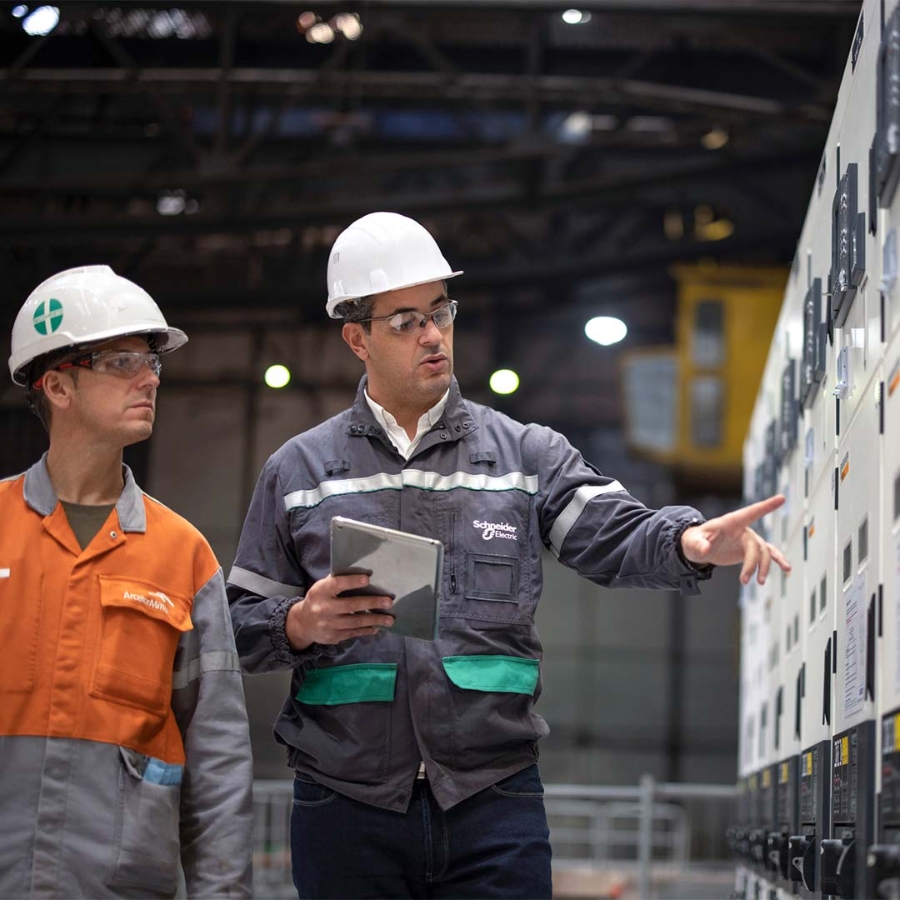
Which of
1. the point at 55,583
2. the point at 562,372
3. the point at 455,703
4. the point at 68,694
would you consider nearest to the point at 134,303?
the point at 55,583

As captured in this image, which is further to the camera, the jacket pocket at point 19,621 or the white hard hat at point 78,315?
A: the white hard hat at point 78,315

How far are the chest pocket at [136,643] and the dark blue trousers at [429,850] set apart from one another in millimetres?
507

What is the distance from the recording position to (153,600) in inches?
121

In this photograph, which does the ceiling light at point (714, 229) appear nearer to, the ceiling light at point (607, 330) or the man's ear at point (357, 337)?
the ceiling light at point (607, 330)

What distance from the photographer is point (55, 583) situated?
3.00 m

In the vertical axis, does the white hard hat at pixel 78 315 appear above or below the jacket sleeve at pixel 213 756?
above

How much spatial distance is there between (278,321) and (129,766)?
1503cm

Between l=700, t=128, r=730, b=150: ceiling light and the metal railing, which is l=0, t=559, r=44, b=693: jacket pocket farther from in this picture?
l=700, t=128, r=730, b=150: ceiling light

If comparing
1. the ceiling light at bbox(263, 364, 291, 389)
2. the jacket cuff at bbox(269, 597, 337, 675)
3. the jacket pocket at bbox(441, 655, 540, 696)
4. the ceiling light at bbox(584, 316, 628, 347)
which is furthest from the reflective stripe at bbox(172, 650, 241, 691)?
the ceiling light at bbox(263, 364, 291, 389)

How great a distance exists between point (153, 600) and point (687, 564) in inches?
47.8

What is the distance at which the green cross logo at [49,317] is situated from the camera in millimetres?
3258

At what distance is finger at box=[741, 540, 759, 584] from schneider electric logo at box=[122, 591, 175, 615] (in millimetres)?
1287

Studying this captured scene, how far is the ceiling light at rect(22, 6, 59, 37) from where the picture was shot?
10039 millimetres

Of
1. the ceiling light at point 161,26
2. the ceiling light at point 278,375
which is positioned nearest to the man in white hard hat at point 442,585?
the ceiling light at point 278,375
